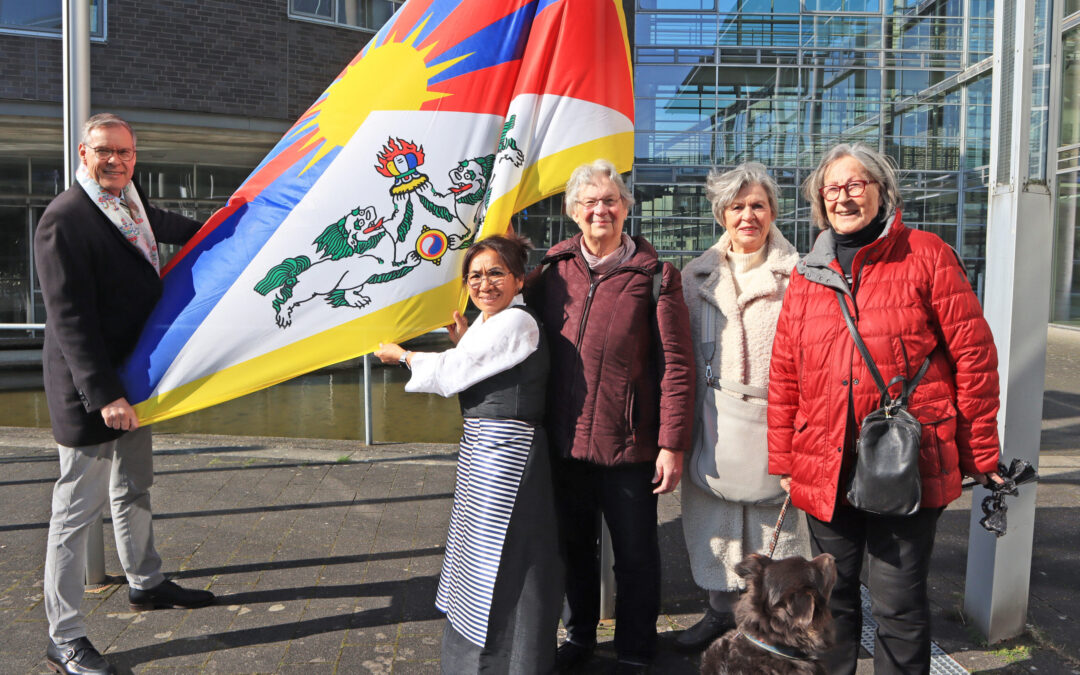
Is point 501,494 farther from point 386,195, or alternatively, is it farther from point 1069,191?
point 1069,191

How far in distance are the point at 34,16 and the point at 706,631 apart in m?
12.9

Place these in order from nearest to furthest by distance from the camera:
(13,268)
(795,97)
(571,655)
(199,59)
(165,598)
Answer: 1. (571,655)
2. (165,598)
3. (199,59)
4. (13,268)
5. (795,97)

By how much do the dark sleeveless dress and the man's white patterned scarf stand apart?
1654 mm

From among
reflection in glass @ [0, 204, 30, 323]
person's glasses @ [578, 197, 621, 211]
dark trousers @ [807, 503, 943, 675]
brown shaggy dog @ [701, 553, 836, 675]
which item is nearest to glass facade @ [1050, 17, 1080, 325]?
dark trousers @ [807, 503, 943, 675]

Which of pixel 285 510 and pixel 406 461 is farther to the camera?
pixel 406 461

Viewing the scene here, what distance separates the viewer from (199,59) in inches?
481

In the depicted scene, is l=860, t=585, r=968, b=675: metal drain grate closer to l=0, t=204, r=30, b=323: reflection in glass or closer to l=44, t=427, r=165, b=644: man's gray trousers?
l=44, t=427, r=165, b=644: man's gray trousers

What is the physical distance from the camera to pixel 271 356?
339cm

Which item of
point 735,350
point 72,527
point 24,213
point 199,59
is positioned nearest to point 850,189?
point 735,350

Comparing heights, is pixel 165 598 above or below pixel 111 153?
below

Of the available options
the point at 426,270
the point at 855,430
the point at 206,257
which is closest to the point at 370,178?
the point at 426,270

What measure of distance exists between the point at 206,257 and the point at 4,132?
11391 mm

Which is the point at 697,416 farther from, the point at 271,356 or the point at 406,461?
the point at 406,461

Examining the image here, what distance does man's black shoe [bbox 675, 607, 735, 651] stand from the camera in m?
3.47
